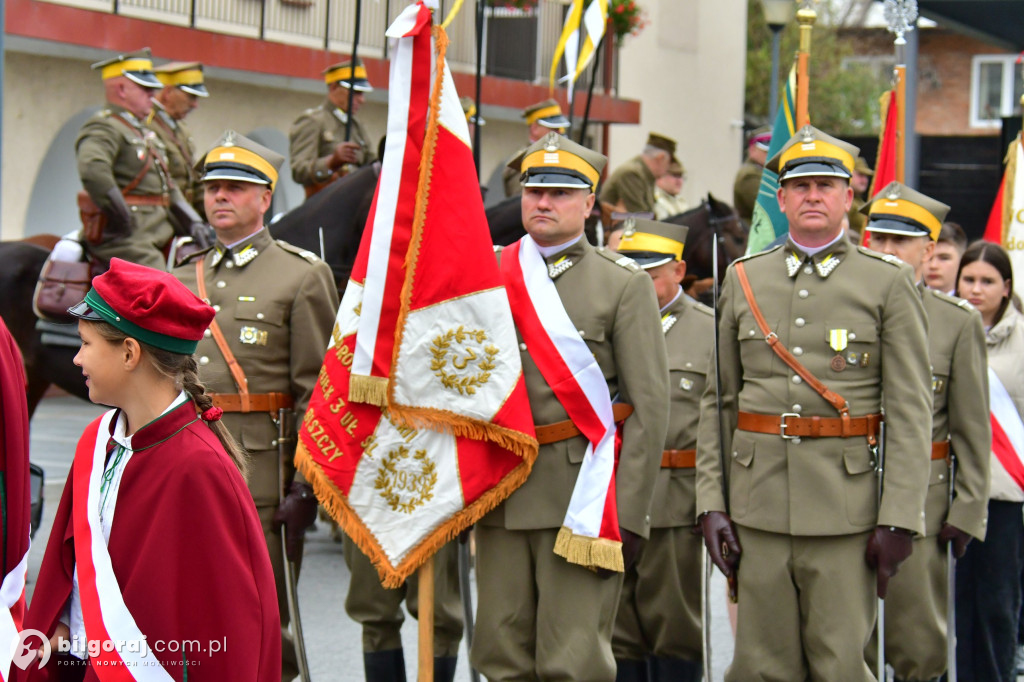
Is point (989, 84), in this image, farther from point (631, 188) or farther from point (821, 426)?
point (821, 426)

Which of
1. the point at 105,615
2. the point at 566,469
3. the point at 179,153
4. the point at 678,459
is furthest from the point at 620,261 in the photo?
the point at 179,153

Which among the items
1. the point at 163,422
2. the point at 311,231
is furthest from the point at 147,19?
the point at 163,422

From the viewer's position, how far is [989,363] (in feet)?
21.7

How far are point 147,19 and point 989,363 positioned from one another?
414 inches

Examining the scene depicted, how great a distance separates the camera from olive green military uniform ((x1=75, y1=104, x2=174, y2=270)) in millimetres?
8953

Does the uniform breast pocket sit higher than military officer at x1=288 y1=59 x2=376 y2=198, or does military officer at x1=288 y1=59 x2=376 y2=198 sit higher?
military officer at x1=288 y1=59 x2=376 y2=198

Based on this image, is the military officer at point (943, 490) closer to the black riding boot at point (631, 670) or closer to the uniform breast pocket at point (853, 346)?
the uniform breast pocket at point (853, 346)

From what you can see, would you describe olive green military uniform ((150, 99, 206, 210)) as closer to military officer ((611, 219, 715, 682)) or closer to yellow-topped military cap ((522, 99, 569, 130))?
yellow-topped military cap ((522, 99, 569, 130))

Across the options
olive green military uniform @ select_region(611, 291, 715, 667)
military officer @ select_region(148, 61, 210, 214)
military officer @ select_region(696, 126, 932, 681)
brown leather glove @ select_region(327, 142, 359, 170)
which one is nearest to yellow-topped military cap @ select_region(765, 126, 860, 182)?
military officer @ select_region(696, 126, 932, 681)

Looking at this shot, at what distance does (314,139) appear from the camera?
10.1 meters

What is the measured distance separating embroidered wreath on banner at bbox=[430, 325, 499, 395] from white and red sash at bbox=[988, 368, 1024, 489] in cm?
253

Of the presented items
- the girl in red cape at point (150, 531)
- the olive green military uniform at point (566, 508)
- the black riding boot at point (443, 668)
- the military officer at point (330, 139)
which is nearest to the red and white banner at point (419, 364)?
the olive green military uniform at point (566, 508)

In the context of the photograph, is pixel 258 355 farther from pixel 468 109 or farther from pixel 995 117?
pixel 995 117

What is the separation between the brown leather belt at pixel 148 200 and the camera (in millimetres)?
9297
